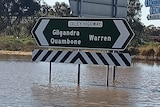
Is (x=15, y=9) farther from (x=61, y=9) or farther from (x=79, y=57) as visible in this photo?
(x=79, y=57)

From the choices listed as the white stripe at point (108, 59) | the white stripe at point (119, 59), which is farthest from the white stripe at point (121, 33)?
the white stripe at point (108, 59)

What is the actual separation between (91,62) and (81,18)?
1434 mm

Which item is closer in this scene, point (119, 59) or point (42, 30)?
point (119, 59)

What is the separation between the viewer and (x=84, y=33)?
49.5 ft

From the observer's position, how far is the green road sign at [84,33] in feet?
48.2

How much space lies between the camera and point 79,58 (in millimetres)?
15195

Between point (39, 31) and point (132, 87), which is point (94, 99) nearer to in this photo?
point (132, 87)

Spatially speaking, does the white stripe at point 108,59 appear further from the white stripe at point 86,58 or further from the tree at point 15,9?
the tree at point 15,9

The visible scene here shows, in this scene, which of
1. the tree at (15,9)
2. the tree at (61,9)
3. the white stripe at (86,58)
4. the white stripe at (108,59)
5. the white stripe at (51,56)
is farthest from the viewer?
the tree at (15,9)

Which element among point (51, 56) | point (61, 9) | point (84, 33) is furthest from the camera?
point (61, 9)

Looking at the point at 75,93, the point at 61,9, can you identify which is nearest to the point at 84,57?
the point at 75,93

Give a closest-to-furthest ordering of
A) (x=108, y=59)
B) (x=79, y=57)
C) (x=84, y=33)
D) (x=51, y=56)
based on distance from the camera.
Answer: (x=108, y=59)
(x=84, y=33)
(x=79, y=57)
(x=51, y=56)

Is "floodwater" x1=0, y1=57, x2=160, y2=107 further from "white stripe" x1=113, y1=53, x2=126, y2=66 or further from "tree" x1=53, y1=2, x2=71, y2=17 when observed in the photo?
"tree" x1=53, y1=2, x2=71, y2=17

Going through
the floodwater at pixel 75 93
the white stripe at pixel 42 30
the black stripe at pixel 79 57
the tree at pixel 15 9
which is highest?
the white stripe at pixel 42 30
